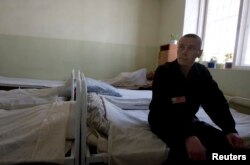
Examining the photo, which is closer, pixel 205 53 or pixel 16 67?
pixel 205 53

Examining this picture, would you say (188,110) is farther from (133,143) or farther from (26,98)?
(26,98)

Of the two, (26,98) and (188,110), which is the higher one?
(188,110)

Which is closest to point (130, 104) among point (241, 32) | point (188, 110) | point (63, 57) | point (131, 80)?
point (188, 110)

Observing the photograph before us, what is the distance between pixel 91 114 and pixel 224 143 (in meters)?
0.83

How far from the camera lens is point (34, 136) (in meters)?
1.22

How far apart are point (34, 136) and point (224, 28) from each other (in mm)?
2849

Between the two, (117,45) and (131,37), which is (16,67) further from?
(131,37)

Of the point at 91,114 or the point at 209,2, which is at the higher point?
the point at 209,2

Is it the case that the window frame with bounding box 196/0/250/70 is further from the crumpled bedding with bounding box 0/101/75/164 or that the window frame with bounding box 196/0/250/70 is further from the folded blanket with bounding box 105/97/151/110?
the crumpled bedding with bounding box 0/101/75/164

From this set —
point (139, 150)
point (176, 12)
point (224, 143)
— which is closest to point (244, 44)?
point (176, 12)

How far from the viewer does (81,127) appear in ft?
3.84

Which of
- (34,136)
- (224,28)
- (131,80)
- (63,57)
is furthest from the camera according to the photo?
(63,57)

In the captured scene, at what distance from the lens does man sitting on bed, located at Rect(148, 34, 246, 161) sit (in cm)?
117

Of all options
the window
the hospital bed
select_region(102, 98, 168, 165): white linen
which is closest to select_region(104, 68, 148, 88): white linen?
the window
